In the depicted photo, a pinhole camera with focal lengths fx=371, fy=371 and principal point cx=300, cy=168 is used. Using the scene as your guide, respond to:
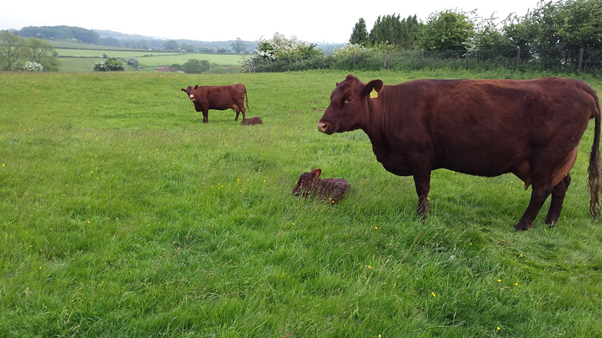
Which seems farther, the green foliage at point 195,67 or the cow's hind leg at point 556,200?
the green foliage at point 195,67

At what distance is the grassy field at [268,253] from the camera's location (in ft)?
10.5

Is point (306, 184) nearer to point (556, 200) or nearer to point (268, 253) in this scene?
point (268, 253)

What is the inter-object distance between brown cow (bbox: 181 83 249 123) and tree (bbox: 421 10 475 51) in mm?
25344

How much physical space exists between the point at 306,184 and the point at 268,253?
82.0 inches

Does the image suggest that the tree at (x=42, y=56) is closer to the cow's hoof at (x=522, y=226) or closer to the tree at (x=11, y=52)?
the tree at (x=11, y=52)

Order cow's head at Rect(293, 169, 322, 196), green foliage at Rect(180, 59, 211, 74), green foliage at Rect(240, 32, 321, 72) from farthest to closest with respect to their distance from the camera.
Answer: green foliage at Rect(180, 59, 211, 74) < green foliage at Rect(240, 32, 321, 72) < cow's head at Rect(293, 169, 322, 196)

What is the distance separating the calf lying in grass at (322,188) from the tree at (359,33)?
56431 millimetres

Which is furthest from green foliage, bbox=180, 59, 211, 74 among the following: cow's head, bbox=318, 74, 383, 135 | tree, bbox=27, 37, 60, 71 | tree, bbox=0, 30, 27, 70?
cow's head, bbox=318, 74, 383, 135

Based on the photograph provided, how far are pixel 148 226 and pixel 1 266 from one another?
1.50 meters

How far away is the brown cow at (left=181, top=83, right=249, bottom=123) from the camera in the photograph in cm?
1712

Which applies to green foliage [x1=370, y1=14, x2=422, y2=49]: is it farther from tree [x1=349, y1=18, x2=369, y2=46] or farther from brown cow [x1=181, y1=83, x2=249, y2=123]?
brown cow [x1=181, y1=83, x2=249, y2=123]

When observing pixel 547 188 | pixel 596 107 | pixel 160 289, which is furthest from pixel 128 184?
pixel 596 107

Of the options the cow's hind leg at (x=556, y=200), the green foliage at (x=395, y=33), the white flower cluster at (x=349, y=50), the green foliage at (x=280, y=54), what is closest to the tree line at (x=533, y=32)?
the white flower cluster at (x=349, y=50)

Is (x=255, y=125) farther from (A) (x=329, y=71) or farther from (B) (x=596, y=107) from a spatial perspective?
(A) (x=329, y=71)
